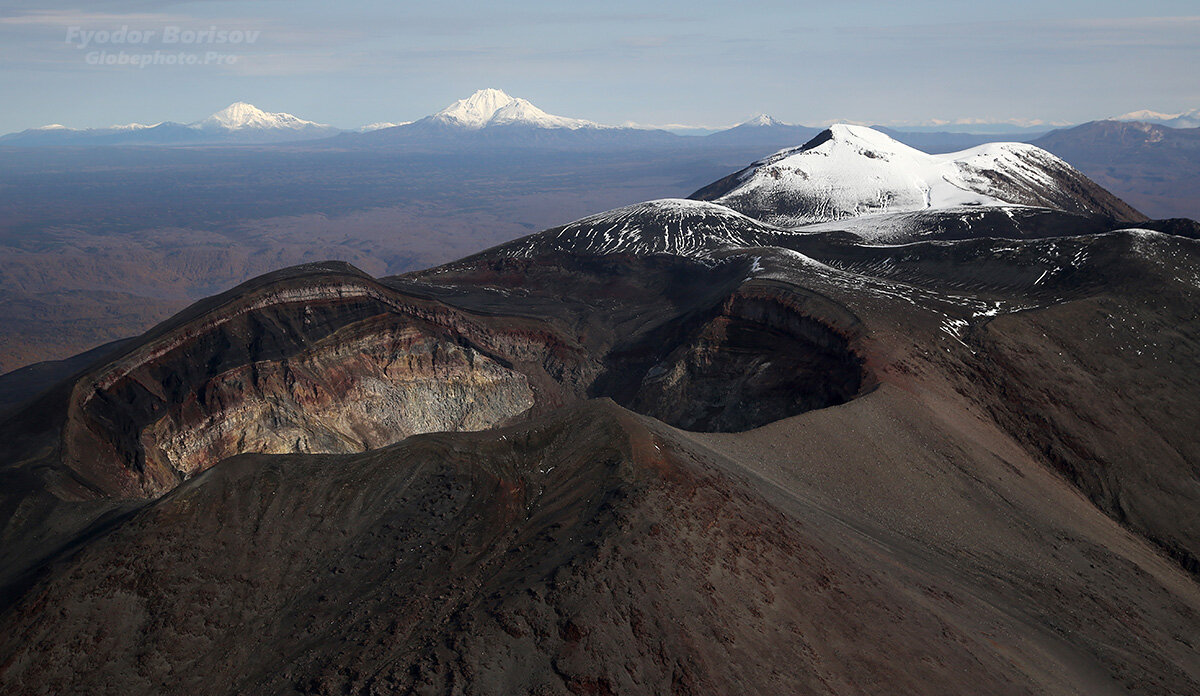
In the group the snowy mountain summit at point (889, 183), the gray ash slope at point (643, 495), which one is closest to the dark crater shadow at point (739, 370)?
the gray ash slope at point (643, 495)

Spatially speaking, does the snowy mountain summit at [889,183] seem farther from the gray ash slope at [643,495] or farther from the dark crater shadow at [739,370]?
the dark crater shadow at [739,370]

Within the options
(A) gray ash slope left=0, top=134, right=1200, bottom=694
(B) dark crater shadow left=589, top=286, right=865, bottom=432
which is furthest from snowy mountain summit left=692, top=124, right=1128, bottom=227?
(B) dark crater shadow left=589, top=286, right=865, bottom=432

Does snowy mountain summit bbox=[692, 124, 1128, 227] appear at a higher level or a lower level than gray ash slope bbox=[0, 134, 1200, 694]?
higher

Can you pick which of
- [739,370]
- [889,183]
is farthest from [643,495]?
[889,183]

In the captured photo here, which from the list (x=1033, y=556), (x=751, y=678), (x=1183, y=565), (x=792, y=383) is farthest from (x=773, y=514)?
(x=792, y=383)

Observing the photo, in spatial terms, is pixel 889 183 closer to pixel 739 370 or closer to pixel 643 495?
pixel 739 370

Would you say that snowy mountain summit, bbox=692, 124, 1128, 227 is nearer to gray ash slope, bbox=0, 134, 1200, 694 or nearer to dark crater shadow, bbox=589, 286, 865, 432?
gray ash slope, bbox=0, 134, 1200, 694
